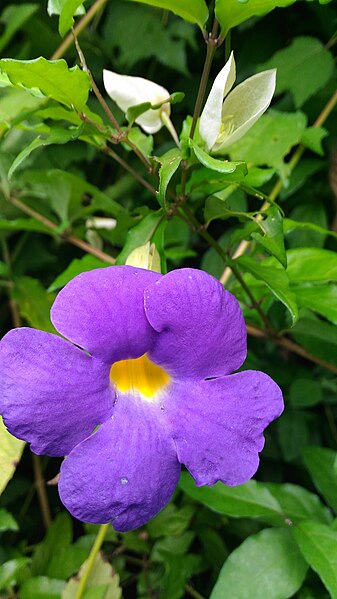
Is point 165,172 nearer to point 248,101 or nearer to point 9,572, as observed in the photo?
point 248,101

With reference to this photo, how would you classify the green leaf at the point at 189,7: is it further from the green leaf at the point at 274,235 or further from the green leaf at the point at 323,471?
the green leaf at the point at 323,471

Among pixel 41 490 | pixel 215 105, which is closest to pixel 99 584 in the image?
pixel 41 490

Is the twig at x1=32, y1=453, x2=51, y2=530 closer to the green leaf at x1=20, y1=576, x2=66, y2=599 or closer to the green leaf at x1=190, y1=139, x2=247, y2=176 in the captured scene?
the green leaf at x1=20, y1=576, x2=66, y2=599

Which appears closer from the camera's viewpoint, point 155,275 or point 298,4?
point 155,275

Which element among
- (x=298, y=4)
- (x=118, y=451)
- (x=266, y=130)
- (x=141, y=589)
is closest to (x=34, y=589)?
(x=141, y=589)

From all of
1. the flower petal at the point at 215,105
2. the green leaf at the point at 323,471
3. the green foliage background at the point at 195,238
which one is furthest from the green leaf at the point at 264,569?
the flower petal at the point at 215,105

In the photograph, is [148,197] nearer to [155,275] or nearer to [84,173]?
[84,173]

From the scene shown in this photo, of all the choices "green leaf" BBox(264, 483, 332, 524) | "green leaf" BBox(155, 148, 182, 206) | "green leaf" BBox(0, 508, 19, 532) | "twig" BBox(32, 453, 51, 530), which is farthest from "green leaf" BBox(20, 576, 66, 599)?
"green leaf" BBox(155, 148, 182, 206)
